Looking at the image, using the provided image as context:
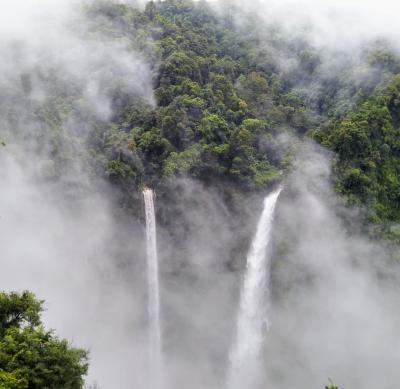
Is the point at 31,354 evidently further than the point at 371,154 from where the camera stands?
No

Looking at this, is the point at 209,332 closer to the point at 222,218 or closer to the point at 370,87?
the point at 222,218

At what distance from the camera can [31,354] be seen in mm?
18812

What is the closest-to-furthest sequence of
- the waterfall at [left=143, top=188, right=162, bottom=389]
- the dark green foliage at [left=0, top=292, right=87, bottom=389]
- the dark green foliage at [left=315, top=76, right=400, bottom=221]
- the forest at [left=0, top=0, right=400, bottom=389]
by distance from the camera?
the dark green foliage at [left=0, top=292, right=87, bottom=389]
the waterfall at [left=143, top=188, right=162, bottom=389]
the forest at [left=0, top=0, right=400, bottom=389]
the dark green foliage at [left=315, top=76, right=400, bottom=221]

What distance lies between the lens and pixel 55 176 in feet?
119

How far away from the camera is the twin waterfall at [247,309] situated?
3319cm

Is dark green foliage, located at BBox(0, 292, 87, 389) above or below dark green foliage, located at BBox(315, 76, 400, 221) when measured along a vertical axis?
below

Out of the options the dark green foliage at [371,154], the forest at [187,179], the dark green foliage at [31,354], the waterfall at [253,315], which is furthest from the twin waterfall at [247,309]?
the dark green foliage at [31,354]

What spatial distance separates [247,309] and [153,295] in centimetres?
646

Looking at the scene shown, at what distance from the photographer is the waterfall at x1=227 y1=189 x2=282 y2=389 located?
33.1 metres

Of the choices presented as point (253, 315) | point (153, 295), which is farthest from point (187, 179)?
point (253, 315)

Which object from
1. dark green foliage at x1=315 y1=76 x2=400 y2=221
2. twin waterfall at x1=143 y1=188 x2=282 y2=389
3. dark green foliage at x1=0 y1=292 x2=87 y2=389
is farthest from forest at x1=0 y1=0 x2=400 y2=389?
dark green foliage at x1=0 y1=292 x2=87 y2=389

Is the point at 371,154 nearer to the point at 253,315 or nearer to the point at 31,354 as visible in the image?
the point at 253,315

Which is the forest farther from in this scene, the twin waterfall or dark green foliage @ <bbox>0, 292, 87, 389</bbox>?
dark green foliage @ <bbox>0, 292, 87, 389</bbox>

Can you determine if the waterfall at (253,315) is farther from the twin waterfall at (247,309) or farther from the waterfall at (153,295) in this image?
the waterfall at (153,295)
